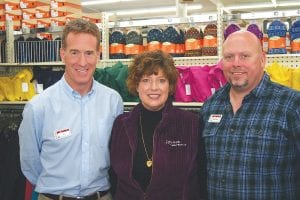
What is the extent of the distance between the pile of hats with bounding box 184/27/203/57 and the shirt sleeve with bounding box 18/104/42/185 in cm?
265

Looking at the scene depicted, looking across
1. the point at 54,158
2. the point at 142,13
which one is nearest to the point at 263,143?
the point at 54,158

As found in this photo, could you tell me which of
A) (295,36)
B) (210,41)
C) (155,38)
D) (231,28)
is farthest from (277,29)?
(155,38)

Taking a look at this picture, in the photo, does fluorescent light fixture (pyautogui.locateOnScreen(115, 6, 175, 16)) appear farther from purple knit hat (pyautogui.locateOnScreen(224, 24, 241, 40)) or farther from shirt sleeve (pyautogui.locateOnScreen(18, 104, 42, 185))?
shirt sleeve (pyautogui.locateOnScreen(18, 104, 42, 185))

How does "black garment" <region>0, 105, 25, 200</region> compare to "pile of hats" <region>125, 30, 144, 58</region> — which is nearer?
"black garment" <region>0, 105, 25, 200</region>

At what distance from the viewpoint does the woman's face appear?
2328mm

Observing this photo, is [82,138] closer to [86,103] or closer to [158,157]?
[86,103]

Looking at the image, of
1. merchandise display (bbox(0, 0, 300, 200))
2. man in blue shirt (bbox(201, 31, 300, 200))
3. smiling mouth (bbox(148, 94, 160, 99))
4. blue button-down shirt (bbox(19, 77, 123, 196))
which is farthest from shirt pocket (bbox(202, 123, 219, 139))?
merchandise display (bbox(0, 0, 300, 200))

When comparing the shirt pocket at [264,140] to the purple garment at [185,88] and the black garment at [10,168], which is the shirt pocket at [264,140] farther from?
the black garment at [10,168]

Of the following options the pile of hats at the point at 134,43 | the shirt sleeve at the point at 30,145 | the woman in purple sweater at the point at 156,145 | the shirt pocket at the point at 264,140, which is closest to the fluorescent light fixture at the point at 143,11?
the pile of hats at the point at 134,43

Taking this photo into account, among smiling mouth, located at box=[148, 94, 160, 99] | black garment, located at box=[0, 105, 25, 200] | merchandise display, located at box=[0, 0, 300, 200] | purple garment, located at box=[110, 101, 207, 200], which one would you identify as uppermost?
merchandise display, located at box=[0, 0, 300, 200]

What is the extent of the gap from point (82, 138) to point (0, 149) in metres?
2.18

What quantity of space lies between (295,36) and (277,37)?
0.60 feet

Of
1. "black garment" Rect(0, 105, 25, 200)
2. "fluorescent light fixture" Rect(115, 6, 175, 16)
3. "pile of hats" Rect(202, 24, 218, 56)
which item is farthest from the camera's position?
"fluorescent light fixture" Rect(115, 6, 175, 16)

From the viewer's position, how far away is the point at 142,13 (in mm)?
16219
